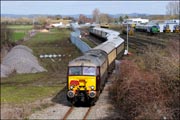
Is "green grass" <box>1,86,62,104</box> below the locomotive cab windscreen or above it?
below

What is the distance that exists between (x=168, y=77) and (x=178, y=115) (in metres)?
3.60

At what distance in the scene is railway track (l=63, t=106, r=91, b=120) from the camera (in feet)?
64.0

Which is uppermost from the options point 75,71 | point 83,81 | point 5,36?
point 5,36

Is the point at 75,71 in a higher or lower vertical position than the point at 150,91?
higher

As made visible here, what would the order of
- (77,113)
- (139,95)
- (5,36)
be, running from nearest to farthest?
(139,95), (77,113), (5,36)

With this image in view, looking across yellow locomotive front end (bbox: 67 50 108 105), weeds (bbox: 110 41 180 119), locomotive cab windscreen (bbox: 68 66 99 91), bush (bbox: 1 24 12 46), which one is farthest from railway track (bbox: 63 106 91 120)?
bush (bbox: 1 24 12 46)

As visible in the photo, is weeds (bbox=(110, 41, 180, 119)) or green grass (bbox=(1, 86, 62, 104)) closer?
weeds (bbox=(110, 41, 180, 119))

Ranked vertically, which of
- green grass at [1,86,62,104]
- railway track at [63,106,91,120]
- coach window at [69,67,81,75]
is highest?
coach window at [69,67,81,75]

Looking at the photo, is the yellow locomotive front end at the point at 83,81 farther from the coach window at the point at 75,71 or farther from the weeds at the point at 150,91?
the weeds at the point at 150,91

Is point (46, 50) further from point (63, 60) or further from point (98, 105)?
point (98, 105)

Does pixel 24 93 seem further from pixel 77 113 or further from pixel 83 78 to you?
pixel 77 113

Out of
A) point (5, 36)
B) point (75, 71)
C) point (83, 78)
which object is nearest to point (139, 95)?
point (83, 78)

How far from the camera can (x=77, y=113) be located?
20.4m

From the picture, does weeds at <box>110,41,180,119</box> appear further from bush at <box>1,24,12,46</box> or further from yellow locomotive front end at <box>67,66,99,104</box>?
bush at <box>1,24,12,46</box>
